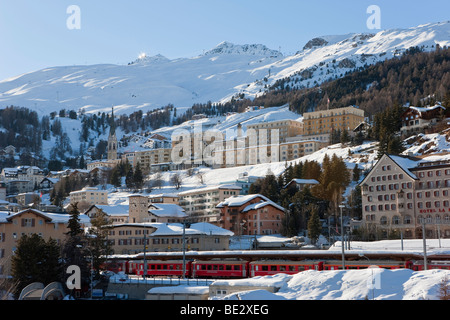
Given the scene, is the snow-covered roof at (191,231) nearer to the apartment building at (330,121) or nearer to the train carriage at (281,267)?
the train carriage at (281,267)

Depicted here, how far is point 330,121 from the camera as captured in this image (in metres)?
162

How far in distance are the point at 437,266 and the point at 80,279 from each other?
28788 millimetres

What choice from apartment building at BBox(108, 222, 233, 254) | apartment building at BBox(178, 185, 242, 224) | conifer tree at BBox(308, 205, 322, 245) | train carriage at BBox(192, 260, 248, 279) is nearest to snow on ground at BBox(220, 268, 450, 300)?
train carriage at BBox(192, 260, 248, 279)

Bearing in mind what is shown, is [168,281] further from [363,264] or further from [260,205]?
[260,205]

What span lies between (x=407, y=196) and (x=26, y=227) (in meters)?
50.2

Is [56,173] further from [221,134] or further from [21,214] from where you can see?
[21,214]

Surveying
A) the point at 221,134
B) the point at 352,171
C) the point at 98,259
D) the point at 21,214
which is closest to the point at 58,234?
the point at 21,214

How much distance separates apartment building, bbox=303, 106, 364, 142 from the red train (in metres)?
102

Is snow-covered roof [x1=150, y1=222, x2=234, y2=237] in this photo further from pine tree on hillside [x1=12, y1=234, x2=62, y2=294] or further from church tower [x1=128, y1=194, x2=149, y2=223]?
pine tree on hillside [x1=12, y1=234, x2=62, y2=294]

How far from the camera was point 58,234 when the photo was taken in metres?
65.4

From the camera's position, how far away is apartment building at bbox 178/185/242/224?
369 ft

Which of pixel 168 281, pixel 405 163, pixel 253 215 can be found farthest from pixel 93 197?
pixel 168 281

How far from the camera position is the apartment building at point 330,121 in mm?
159375

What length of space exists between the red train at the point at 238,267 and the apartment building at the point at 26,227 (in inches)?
308
